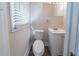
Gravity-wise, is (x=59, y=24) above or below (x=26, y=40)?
above

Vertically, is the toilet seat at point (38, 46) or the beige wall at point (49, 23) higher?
the beige wall at point (49, 23)

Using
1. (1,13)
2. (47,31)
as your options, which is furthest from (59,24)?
(1,13)

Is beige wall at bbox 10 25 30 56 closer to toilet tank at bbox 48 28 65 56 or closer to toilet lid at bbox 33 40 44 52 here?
toilet lid at bbox 33 40 44 52

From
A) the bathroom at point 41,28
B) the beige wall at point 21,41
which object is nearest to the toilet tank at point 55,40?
the bathroom at point 41,28

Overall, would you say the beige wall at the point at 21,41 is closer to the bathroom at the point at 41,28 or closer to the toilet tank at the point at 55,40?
the bathroom at the point at 41,28

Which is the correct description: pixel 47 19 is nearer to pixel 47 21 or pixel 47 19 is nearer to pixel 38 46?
pixel 47 21

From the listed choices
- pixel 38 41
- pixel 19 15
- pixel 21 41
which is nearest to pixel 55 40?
pixel 38 41

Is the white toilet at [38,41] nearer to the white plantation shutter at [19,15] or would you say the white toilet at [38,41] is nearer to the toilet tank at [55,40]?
the toilet tank at [55,40]

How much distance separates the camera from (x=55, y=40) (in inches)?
47.7

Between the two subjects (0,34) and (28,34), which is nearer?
(0,34)

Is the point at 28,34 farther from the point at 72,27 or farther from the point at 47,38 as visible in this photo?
the point at 72,27

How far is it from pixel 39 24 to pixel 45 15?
0.12m

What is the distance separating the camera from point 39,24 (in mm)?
1141

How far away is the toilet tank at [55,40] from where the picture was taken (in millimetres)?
1122
